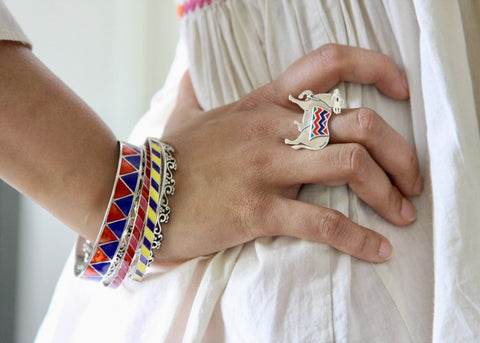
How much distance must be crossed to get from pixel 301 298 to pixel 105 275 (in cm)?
24

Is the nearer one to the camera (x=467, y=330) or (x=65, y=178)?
(x=467, y=330)

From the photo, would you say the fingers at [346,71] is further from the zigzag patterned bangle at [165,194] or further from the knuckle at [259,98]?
the zigzag patterned bangle at [165,194]

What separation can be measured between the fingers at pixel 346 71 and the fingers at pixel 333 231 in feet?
0.49

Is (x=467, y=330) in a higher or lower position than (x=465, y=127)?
lower

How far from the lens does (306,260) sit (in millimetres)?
488

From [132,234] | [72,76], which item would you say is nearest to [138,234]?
[132,234]

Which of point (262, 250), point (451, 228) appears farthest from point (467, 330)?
point (262, 250)

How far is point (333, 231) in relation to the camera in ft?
1.57

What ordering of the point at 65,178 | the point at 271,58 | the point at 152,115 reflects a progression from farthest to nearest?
1. the point at 152,115
2. the point at 271,58
3. the point at 65,178

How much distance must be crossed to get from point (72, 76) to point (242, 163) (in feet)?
3.70

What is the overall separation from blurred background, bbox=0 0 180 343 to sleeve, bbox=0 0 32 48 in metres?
0.89

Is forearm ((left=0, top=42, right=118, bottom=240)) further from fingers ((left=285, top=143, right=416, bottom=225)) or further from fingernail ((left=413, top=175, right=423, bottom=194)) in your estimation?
fingernail ((left=413, top=175, right=423, bottom=194))

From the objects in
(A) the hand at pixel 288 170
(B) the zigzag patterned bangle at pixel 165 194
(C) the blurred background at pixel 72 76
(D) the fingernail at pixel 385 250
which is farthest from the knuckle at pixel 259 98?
(C) the blurred background at pixel 72 76

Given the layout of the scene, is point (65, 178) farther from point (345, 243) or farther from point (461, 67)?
point (461, 67)
